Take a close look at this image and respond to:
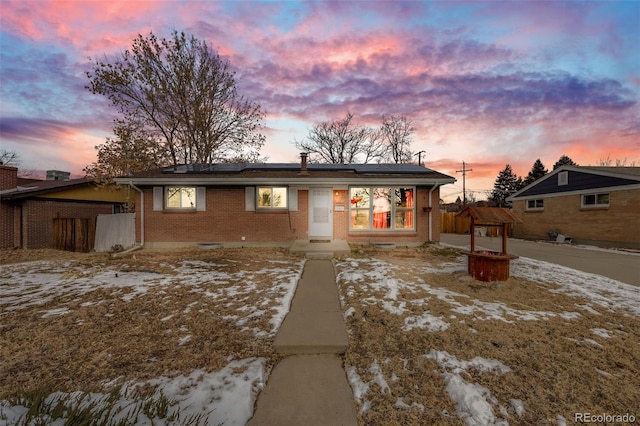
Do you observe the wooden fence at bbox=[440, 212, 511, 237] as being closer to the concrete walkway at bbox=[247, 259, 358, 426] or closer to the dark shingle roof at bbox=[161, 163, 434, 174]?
the dark shingle roof at bbox=[161, 163, 434, 174]

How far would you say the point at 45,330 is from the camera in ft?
13.2

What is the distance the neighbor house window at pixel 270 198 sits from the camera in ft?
39.2

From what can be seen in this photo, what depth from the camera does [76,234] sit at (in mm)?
13852

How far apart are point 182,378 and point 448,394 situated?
2.73 meters

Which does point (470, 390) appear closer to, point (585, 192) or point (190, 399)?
point (190, 399)

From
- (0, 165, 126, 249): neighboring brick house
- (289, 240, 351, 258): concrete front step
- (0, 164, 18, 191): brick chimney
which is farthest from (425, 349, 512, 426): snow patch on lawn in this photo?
(0, 164, 18, 191): brick chimney

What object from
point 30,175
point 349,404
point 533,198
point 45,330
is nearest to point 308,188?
point 45,330

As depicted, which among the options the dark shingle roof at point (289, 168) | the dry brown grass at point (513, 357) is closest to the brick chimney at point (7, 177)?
the dark shingle roof at point (289, 168)

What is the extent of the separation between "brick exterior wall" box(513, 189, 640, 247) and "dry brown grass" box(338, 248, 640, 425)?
12.8 meters

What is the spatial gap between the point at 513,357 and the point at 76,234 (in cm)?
1812

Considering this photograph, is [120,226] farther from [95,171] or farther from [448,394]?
[448,394]

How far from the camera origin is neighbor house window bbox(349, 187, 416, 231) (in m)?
12.1

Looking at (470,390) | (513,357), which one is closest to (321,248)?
(513,357)

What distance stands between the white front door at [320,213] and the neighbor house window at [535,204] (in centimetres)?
1621
